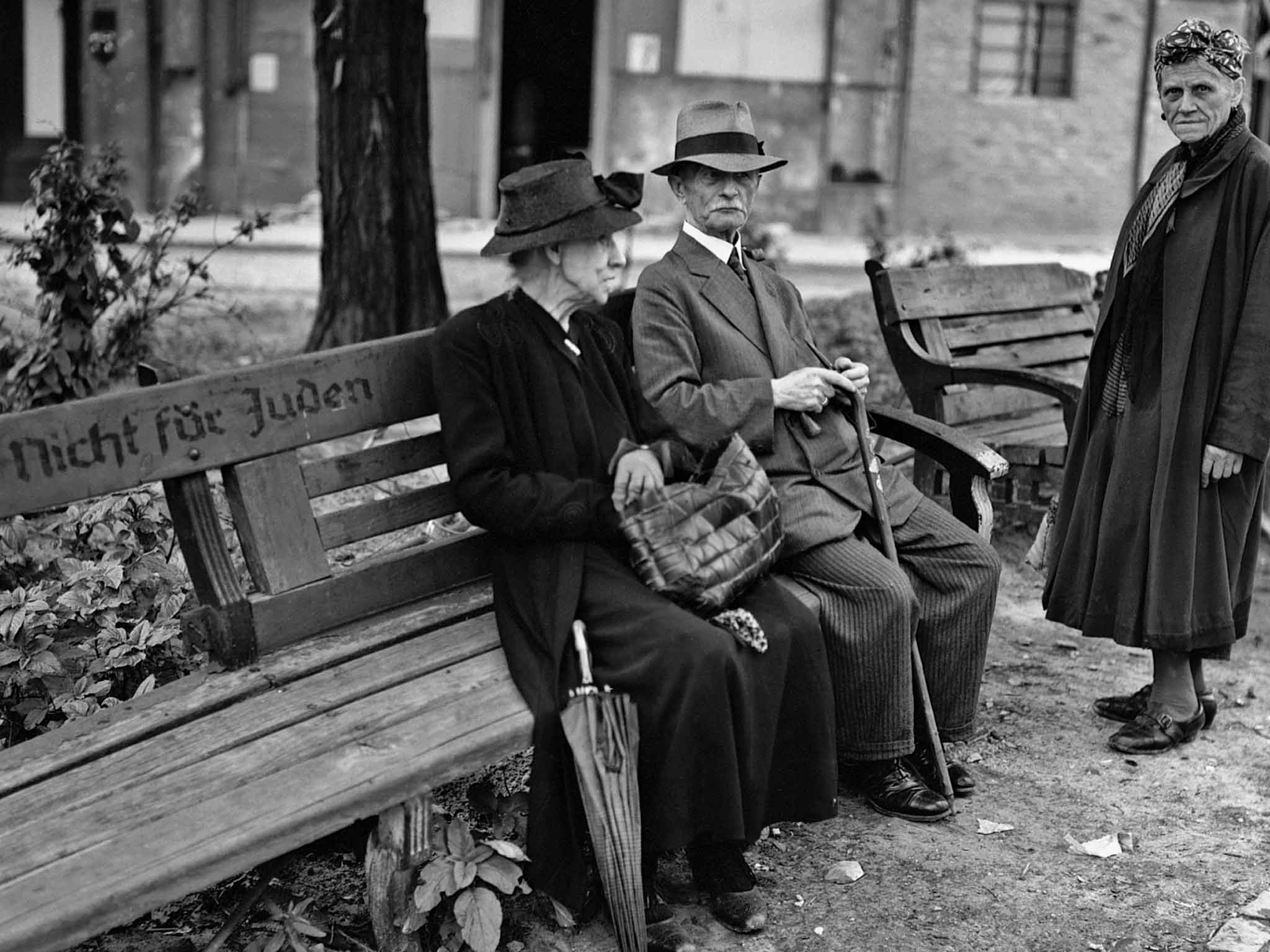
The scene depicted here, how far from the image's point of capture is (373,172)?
270 inches

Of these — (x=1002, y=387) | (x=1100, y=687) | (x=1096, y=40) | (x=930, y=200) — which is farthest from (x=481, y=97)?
(x=1100, y=687)

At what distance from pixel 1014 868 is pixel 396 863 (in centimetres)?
147

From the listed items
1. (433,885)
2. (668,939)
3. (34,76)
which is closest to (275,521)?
(433,885)

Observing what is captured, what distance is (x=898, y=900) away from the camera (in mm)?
3410

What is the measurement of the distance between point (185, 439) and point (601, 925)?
4.36 ft

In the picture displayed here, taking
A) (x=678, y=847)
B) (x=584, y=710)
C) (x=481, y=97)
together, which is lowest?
(x=678, y=847)

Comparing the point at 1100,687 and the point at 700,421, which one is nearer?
the point at 700,421

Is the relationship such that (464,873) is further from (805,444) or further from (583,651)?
(805,444)

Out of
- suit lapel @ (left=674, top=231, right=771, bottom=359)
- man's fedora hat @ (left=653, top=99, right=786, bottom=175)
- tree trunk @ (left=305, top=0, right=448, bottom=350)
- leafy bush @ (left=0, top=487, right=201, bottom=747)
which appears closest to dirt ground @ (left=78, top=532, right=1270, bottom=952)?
leafy bush @ (left=0, top=487, right=201, bottom=747)

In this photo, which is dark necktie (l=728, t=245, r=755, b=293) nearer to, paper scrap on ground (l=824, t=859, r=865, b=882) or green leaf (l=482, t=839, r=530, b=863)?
paper scrap on ground (l=824, t=859, r=865, b=882)

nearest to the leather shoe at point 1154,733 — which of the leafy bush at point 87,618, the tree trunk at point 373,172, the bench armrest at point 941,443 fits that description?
the bench armrest at point 941,443

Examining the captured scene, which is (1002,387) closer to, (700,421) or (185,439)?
(700,421)

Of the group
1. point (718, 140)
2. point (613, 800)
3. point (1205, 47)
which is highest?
point (1205, 47)

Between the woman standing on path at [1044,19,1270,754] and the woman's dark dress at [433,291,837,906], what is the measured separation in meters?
1.26
